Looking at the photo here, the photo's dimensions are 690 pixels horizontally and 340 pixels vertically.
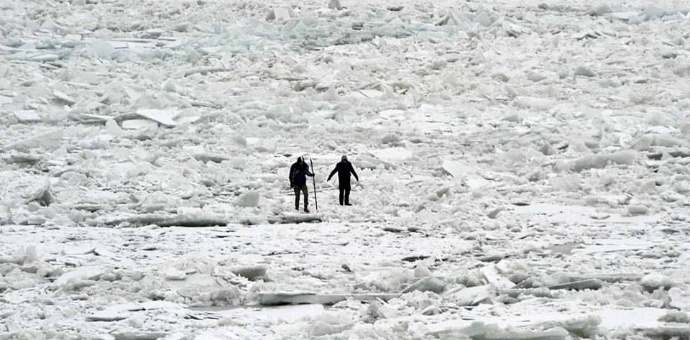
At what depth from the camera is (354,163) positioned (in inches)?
527

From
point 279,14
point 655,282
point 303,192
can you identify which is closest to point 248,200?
point 303,192

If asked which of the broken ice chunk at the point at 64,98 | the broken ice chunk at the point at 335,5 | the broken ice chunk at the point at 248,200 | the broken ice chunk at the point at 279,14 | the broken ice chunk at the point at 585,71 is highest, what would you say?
the broken ice chunk at the point at 335,5

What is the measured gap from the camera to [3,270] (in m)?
8.70

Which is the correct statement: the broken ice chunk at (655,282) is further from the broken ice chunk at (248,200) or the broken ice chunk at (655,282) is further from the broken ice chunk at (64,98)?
the broken ice chunk at (64,98)

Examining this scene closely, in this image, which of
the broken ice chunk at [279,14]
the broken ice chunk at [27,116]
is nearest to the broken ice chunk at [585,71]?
the broken ice chunk at [279,14]

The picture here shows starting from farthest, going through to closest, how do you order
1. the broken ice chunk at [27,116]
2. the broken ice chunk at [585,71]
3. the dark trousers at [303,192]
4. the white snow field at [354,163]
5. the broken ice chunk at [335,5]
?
the broken ice chunk at [335,5] < the broken ice chunk at [585,71] < the broken ice chunk at [27,116] < the dark trousers at [303,192] < the white snow field at [354,163]

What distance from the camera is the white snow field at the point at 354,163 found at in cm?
783

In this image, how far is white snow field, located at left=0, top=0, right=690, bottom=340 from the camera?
7832 mm

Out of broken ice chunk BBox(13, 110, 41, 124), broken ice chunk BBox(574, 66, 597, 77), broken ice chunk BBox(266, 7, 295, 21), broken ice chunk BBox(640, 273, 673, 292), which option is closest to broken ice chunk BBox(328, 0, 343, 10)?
broken ice chunk BBox(266, 7, 295, 21)

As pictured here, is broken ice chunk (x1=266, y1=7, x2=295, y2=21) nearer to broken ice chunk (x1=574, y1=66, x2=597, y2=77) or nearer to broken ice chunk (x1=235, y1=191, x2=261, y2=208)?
broken ice chunk (x1=574, y1=66, x2=597, y2=77)

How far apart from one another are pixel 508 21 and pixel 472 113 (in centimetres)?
648

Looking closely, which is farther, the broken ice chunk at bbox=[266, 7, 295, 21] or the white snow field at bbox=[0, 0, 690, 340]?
the broken ice chunk at bbox=[266, 7, 295, 21]

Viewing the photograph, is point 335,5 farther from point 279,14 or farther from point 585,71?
point 585,71

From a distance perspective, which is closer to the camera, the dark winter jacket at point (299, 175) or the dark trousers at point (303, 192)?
the dark winter jacket at point (299, 175)
